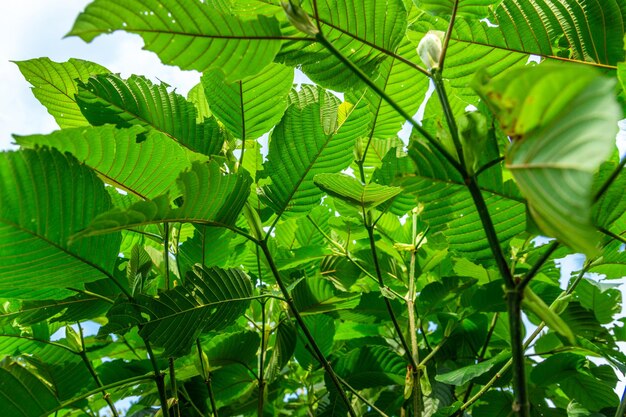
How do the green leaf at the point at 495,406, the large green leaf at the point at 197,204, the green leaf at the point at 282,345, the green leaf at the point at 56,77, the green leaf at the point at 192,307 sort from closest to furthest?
the large green leaf at the point at 197,204 → the green leaf at the point at 192,307 → the green leaf at the point at 56,77 → the green leaf at the point at 282,345 → the green leaf at the point at 495,406

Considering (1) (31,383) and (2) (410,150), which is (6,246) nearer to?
(1) (31,383)

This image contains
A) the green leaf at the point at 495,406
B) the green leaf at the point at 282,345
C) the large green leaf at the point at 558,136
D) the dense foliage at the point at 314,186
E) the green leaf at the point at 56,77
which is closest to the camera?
the large green leaf at the point at 558,136

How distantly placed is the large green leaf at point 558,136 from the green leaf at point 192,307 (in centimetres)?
61

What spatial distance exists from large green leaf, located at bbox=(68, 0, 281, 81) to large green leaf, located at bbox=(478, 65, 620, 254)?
0.34 meters

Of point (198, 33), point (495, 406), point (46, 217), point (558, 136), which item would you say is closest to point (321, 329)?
point (495, 406)

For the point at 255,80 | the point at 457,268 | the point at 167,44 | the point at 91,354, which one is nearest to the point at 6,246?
the point at 167,44

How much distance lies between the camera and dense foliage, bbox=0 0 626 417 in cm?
54

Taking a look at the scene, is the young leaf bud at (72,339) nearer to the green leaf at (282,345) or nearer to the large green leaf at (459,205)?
the green leaf at (282,345)

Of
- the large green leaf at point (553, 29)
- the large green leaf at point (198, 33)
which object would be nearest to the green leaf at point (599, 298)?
the large green leaf at point (553, 29)

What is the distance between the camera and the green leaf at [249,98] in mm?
1012

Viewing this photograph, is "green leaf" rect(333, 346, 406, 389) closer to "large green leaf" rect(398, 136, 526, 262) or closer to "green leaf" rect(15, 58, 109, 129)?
"large green leaf" rect(398, 136, 526, 262)

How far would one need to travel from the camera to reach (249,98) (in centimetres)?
102

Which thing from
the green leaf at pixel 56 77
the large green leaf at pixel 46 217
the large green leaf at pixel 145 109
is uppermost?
the green leaf at pixel 56 77

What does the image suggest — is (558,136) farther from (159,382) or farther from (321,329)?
(321,329)
